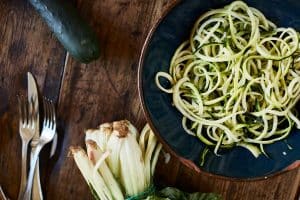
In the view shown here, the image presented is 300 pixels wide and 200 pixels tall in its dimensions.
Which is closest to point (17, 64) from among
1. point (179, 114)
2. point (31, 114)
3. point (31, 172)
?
point (31, 114)

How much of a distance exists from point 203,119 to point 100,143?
29 centimetres

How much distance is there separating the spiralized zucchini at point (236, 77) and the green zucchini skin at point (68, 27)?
207 mm

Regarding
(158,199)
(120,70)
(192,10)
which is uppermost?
(192,10)

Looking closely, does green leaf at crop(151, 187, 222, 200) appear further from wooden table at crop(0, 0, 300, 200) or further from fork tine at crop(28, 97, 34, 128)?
fork tine at crop(28, 97, 34, 128)

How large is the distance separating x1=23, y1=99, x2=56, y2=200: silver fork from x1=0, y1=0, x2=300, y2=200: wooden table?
0.10 feet

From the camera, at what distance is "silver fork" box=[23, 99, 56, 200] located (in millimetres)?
1626

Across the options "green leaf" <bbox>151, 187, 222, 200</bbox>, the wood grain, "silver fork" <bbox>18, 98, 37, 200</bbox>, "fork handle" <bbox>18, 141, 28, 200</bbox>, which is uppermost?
the wood grain

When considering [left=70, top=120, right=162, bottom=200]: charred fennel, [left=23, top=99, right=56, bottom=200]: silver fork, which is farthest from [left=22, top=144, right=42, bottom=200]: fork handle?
A: [left=70, top=120, right=162, bottom=200]: charred fennel

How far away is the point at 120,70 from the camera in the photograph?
1.65 m

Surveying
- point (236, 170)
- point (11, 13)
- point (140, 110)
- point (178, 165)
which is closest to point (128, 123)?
point (140, 110)

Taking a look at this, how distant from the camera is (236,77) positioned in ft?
5.10

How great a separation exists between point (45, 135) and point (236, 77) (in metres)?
0.56

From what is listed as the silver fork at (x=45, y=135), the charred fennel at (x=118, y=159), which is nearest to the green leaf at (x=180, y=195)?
the charred fennel at (x=118, y=159)

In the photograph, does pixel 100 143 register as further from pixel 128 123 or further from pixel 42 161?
pixel 42 161
